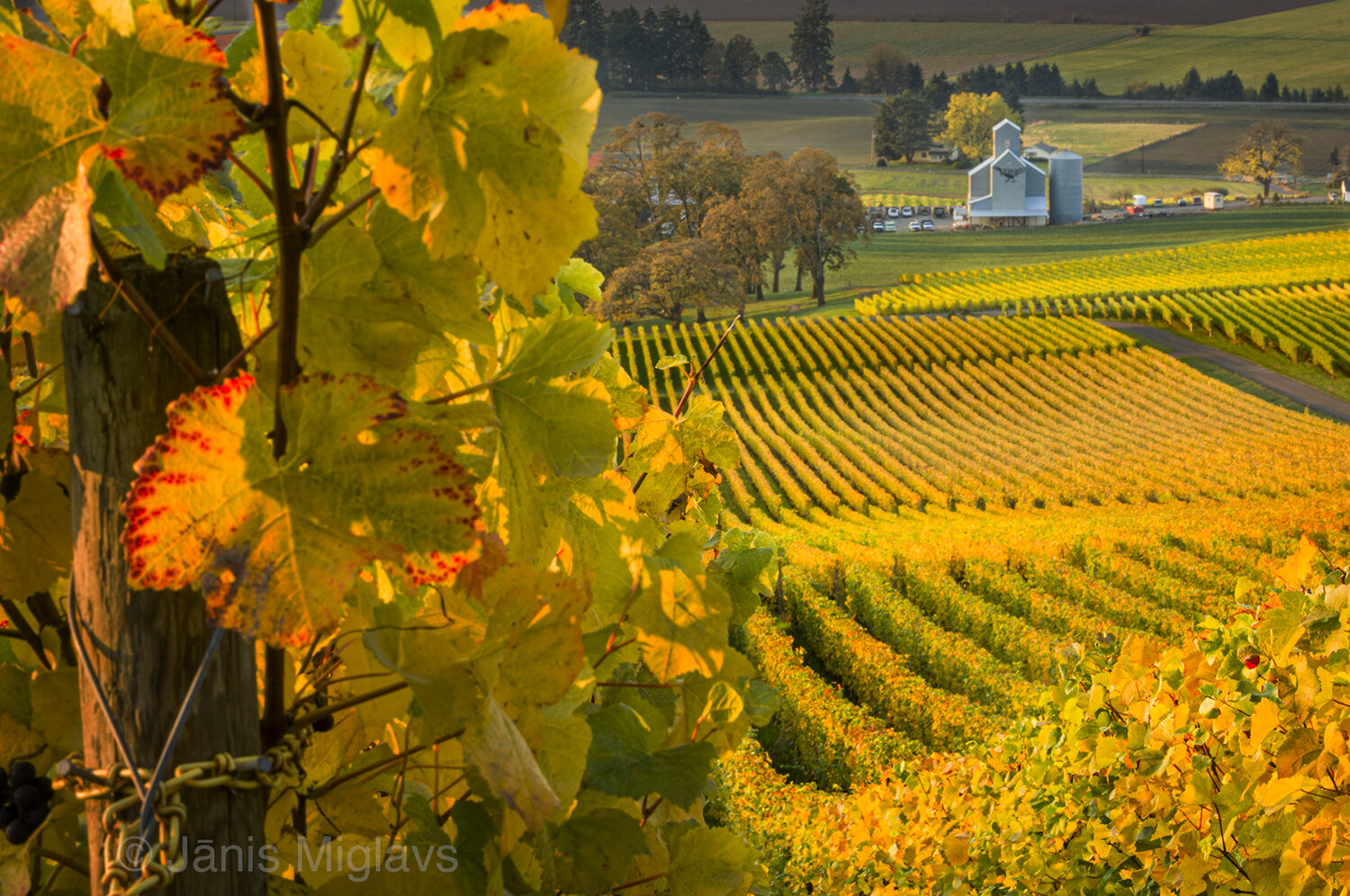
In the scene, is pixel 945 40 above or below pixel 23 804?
above

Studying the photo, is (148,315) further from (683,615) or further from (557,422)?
(683,615)

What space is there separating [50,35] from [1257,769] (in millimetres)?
1981

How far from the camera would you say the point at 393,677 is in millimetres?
663

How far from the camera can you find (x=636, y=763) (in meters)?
0.70

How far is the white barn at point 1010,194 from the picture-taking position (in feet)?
211

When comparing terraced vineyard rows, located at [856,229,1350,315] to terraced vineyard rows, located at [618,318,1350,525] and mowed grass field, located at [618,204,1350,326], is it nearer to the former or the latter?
mowed grass field, located at [618,204,1350,326]

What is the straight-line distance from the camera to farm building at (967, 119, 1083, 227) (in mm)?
64188

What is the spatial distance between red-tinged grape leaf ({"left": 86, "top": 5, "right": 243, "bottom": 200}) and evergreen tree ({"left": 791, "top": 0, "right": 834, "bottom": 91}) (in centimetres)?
9354

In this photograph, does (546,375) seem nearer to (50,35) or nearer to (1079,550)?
(50,35)

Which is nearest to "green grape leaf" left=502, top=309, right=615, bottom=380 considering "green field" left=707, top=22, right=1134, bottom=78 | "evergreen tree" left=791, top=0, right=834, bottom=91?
"evergreen tree" left=791, top=0, right=834, bottom=91

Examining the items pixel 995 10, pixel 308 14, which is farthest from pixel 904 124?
pixel 308 14

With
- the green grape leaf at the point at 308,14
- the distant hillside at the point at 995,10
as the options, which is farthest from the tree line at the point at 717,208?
the distant hillside at the point at 995,10

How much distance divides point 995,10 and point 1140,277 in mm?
73050

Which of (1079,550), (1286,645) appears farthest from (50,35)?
(1079,550)
